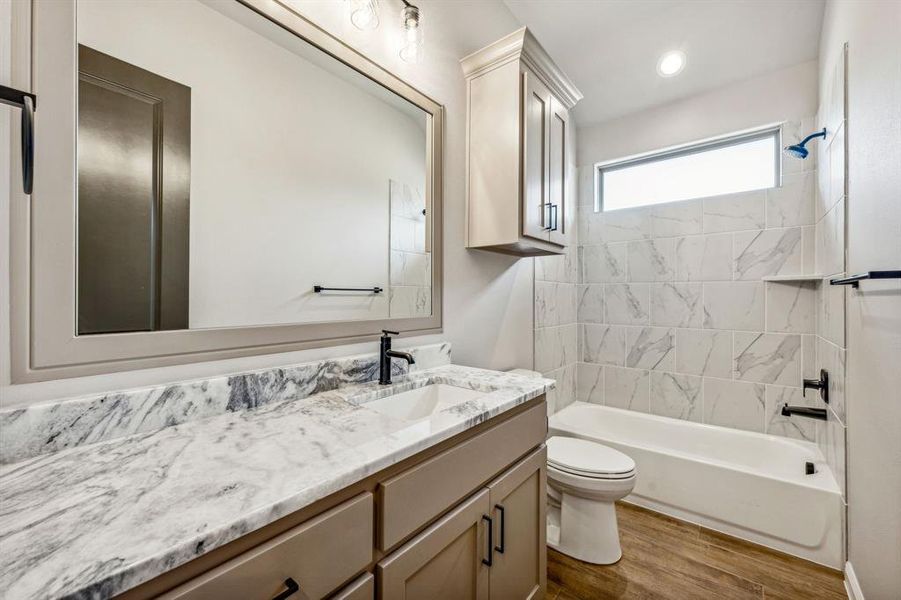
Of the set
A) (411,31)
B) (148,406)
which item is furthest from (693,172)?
(148,406)

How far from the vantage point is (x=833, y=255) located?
6.05ft

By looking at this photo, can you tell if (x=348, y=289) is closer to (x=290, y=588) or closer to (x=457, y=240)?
(x=457, y=240)

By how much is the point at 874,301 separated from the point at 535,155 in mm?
1311

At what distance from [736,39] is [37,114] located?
320 centimetres

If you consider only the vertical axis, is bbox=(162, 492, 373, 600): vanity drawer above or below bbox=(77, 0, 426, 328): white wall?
below

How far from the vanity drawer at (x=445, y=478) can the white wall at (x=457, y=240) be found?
→ 59 cm

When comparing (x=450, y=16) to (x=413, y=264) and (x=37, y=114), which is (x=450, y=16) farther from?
(x=37, y=114)

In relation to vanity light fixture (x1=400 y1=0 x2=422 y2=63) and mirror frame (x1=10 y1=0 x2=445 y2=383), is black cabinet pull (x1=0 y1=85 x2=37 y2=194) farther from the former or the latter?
vanity light fixture (x1=400 y1=0 x2=422 y2=63)

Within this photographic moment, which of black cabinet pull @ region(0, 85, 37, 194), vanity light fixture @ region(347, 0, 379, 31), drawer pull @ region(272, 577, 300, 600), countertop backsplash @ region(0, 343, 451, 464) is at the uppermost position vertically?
vanity light fixture @ region(347, 0, 379, 31)

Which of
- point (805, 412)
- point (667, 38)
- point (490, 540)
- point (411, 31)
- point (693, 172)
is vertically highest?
point (667, 38)

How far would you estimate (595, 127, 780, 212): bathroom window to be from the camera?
8.23ft

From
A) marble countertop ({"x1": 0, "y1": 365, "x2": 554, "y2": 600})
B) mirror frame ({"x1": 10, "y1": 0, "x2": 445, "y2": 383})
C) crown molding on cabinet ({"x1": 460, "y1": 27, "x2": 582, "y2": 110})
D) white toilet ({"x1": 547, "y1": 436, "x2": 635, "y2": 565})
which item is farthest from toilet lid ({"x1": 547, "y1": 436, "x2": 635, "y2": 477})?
crown molding on cabinet ({"x1": 460, "y1": 27, "x2": 582, "y2": 110})

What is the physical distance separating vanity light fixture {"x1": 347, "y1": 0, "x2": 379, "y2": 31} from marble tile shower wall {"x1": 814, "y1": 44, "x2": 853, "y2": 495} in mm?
1915

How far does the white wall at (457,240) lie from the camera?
132 cm
